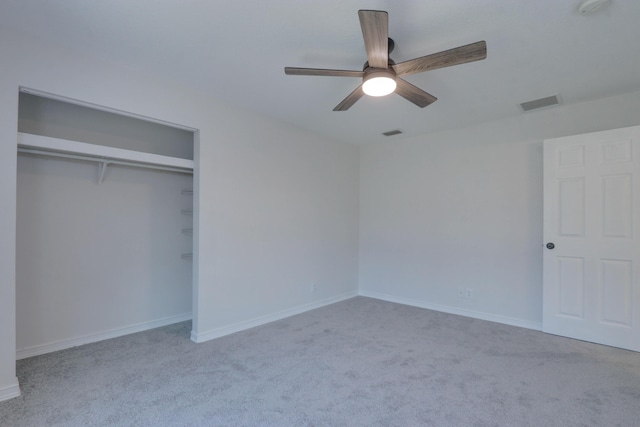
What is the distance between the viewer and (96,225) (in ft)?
10.3

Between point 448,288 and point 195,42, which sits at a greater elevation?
point 195,42

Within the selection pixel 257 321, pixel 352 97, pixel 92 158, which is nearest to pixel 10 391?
pixel 92 158

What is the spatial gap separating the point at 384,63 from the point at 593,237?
279 centimetres

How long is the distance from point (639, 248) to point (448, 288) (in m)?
1.90

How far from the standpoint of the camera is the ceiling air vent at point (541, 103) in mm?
3207

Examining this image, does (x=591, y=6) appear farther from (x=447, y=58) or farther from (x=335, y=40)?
(x=335, y=40)

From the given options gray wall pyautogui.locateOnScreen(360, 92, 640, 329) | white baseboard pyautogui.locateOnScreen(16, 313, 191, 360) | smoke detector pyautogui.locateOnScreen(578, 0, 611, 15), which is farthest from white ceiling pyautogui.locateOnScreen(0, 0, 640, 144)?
white baseboard pyautogui.locateOnScreen(16, 313, 191, 360)

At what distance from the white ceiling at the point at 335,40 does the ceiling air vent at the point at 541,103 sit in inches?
3.5

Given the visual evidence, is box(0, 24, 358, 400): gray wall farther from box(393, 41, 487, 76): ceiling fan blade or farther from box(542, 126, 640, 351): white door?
box(542, 126, 640, 351): white door

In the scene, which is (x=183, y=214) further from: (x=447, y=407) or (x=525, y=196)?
(x=525, y=196)

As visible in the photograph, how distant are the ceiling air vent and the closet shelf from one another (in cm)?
352

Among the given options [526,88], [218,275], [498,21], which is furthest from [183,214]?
[526,88]

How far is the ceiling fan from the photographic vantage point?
1.72 m

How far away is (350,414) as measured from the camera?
6.53ft
